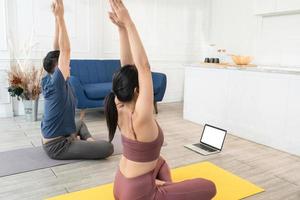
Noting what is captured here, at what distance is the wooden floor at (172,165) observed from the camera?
7.22 ft

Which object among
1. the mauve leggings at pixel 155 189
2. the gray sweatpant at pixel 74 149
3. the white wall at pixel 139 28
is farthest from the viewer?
the white wall at pixel 139 28

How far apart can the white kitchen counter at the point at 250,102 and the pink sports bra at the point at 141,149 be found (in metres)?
2.07

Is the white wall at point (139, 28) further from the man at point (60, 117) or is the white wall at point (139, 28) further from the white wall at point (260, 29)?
the man at point (60, 117)

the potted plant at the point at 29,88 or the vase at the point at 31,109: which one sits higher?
the potted plant at the point at 29,88

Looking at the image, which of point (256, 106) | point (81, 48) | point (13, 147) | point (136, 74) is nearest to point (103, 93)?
point (81, 48)

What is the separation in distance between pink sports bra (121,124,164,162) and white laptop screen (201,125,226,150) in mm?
1708

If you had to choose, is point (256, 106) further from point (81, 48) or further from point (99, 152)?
point (81, 48)

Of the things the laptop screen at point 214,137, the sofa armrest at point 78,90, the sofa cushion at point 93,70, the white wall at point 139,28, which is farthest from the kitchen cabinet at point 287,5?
the sofa armrest at point 78,90

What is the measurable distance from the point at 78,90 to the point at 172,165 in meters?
1.92

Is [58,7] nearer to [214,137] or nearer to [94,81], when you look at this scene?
[214,137]

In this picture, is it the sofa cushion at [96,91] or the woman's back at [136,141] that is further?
the sofa cushion at [96,91]

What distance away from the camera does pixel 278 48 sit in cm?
503

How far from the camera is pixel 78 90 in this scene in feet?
13.2

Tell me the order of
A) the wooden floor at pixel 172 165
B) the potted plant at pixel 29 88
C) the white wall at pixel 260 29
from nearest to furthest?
the wooden floor at pixel 172 165 → the potted plant at pixel 29 88 → the white wall at pixel 260 29
